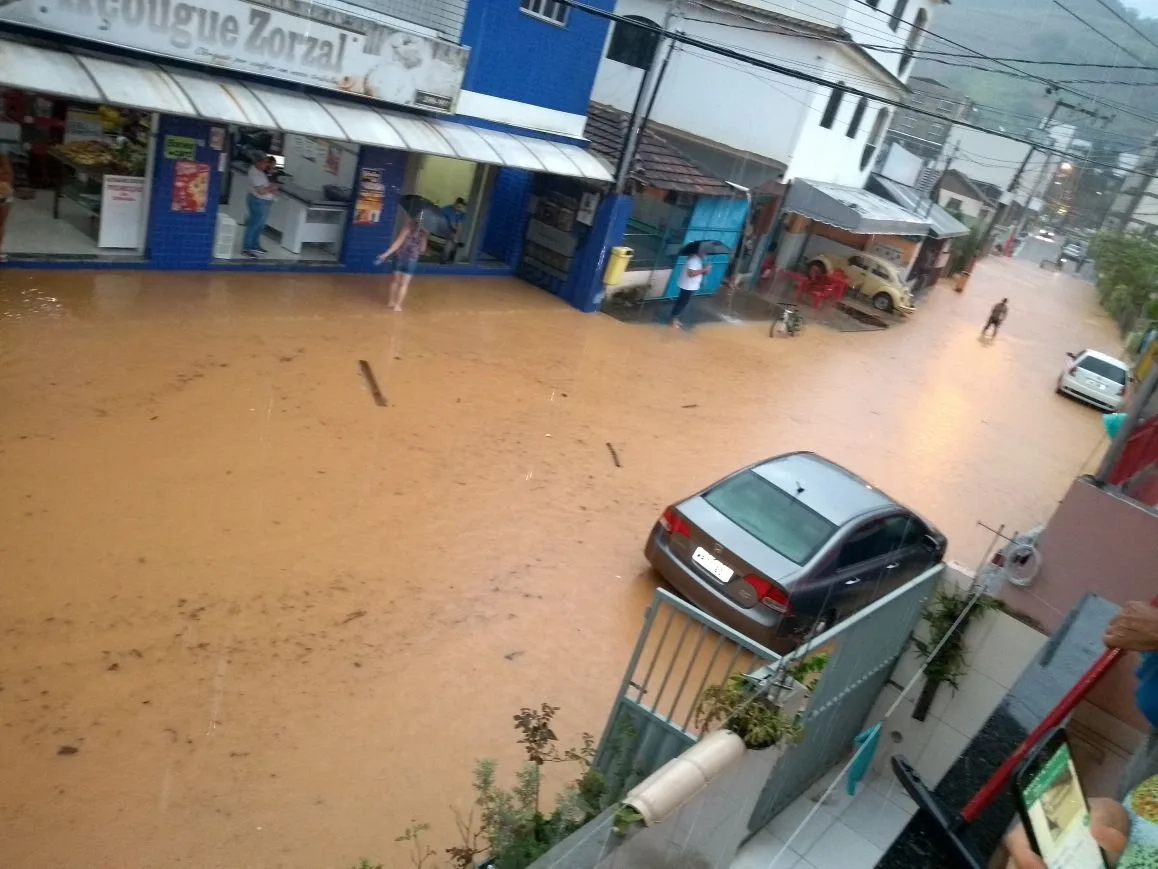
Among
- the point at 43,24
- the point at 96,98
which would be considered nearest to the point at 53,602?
the point at 96,98

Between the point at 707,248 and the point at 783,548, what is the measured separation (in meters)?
13.4

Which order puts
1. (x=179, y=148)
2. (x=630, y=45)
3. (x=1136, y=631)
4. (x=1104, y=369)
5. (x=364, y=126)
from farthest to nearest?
(x=630, y=45) < (x=1104, y=369) < (x=364, y=126) < (x=179, y=148) < (x=1136, y=631)

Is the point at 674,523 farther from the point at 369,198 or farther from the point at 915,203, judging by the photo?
the point at 915,203

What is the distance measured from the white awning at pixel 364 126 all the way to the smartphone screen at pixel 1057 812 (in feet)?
36.0

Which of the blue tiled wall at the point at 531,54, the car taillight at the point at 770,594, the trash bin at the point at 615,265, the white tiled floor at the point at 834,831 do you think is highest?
the blue tiled wall at the point at 531,54

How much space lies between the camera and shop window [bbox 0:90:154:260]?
36.4 feet

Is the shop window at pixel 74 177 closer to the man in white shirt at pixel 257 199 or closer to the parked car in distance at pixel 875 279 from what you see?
the man in white shirt at pixel 257 199

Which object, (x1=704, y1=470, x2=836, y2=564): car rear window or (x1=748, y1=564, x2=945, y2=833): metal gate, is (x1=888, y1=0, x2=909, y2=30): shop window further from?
(x1=748, y1=564, x2=945, y2=833): metal gate

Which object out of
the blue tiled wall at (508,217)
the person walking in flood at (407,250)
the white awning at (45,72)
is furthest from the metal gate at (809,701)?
the blue tiled wall at (508,217)

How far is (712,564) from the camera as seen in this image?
772 centimetres

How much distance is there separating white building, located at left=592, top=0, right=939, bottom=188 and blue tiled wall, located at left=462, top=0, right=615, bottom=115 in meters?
6.77

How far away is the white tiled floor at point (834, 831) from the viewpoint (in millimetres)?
4836

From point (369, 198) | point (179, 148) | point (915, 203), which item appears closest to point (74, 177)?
point (179, 148)

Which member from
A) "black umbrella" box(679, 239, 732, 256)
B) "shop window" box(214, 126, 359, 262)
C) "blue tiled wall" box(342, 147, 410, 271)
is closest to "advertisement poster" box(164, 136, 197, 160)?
"shop window" box(214, 126, 359, 262)
